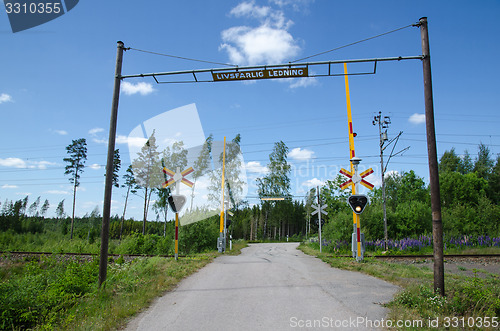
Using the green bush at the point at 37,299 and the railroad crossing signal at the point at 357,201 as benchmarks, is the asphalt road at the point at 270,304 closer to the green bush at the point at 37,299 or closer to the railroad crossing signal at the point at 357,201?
the railroad crossing signal at the point at 357,201

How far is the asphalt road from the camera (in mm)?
5410

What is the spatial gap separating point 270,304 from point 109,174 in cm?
556

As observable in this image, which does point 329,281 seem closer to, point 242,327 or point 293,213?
point 242,327

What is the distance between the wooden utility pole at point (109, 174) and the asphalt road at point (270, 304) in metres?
2.21

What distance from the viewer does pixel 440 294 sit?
651 cm

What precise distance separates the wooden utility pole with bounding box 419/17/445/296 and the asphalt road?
1264 millimetres

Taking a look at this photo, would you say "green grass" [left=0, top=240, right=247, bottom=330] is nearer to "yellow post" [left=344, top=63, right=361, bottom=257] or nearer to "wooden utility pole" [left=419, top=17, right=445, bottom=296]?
"wooden utility pole" [left=419, top=17, right=445, bottom=296]

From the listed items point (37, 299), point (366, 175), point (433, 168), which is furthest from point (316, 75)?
point (37, 299)

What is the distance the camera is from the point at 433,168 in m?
7.06

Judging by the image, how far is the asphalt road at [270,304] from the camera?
17.7ft

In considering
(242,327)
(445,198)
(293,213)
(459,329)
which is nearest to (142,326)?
(242,327)

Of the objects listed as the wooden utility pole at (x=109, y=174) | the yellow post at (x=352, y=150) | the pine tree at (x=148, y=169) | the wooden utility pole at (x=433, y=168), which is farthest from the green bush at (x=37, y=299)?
the pine tree at (x=148, y=169)

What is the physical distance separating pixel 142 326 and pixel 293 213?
82.5 meters

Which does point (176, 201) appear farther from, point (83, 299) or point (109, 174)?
point (83, 299)
